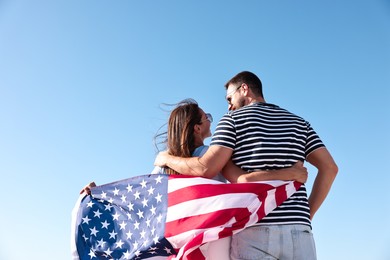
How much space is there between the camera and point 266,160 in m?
4.00

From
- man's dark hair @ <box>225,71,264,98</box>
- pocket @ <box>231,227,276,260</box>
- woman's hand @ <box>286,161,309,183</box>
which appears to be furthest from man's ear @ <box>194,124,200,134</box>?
pocket @ <box>231,227,276,260</box>

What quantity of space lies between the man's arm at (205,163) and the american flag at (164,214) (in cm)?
9

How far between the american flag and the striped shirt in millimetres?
129

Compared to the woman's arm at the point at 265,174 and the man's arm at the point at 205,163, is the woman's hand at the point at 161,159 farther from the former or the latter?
the woman's arm at the point at 265,174

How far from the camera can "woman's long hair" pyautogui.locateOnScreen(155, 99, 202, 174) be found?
4.68 meters

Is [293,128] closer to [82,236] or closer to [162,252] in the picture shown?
[162,252]

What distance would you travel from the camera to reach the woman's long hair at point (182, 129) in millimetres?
4680

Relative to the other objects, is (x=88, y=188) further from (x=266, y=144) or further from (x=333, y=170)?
(x=333, y=170)

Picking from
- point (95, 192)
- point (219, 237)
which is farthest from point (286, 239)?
point (95, 192)

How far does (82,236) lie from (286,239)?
96.1 inches

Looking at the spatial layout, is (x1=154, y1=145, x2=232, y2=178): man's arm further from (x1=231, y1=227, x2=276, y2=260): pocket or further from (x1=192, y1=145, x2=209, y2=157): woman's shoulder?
(x1=231, y1=227, x2=276, y2=260): pocket

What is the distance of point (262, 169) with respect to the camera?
4051mm

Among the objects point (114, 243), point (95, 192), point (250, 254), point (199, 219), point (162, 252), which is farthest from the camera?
point (95, 192)

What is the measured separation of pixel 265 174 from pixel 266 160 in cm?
13
